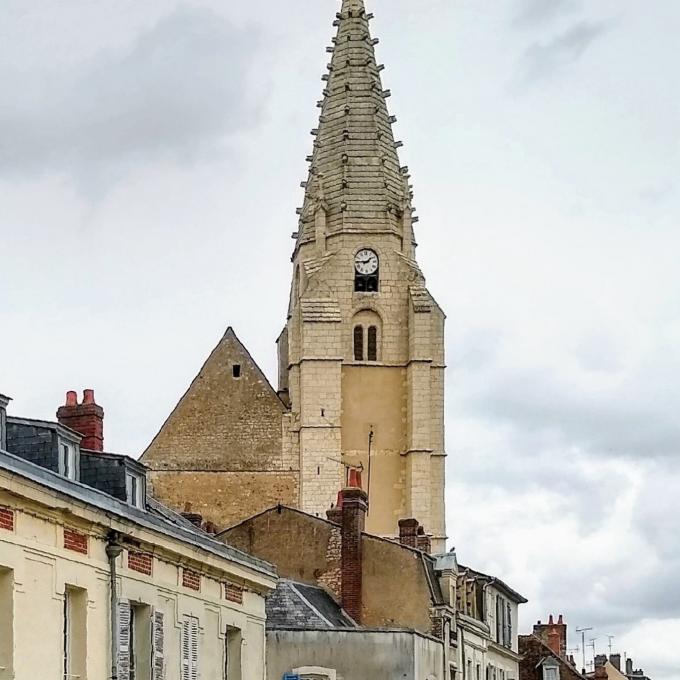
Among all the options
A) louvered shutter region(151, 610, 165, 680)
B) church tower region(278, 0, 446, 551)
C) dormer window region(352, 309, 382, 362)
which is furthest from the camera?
dormer window region(352, 309, 382, 362)

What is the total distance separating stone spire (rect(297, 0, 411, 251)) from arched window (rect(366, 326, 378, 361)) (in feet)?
20.5

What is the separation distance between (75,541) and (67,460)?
6.35 feet

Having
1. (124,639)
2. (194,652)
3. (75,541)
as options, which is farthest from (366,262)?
(75,541)

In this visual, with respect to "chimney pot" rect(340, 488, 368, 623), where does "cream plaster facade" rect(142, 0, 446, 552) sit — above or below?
above

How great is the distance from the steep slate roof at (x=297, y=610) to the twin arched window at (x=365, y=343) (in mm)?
62394

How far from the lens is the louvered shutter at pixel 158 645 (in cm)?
2588

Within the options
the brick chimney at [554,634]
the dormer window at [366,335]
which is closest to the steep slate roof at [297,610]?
the brick chimney at [554,634]

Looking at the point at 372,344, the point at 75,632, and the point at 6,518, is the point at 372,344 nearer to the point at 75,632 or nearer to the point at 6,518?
the point at 75,632

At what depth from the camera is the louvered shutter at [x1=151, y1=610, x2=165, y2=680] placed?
2588 centimetres

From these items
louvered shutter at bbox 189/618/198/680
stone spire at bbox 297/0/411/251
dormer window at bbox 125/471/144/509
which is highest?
stone spire at bbox 297/0/411/251

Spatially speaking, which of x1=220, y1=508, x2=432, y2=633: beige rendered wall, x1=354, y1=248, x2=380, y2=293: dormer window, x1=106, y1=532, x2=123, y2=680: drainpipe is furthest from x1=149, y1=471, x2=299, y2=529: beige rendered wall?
x1=106, y1=532, x2=123, y2=680: drainpipe

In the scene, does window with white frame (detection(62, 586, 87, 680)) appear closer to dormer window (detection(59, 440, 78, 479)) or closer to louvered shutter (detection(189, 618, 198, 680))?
dormer window (detection(59, 440, 78, 479))

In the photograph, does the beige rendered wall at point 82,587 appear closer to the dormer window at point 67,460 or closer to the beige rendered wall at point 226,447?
the dormer window at point 67,460

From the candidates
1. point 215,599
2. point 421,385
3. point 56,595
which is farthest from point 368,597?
point 421,385
